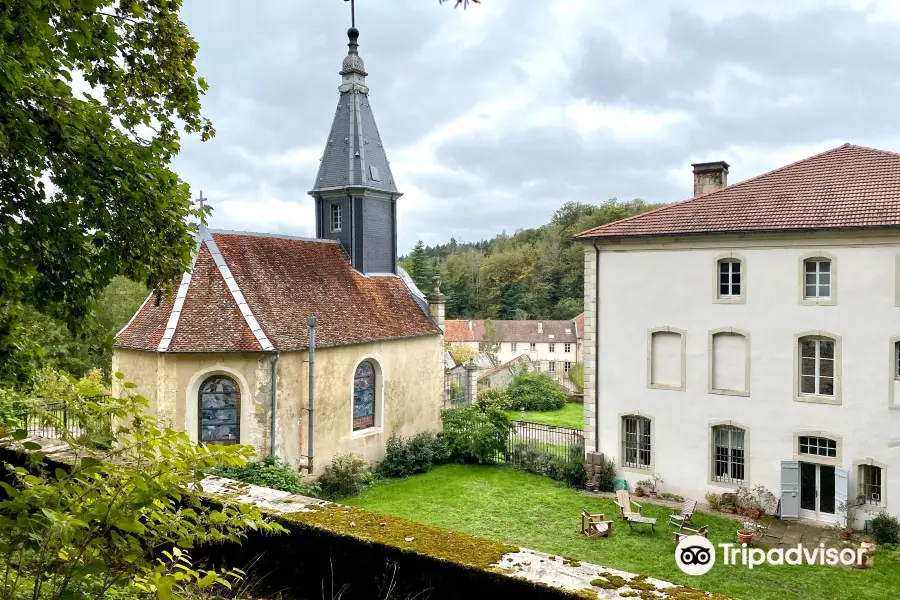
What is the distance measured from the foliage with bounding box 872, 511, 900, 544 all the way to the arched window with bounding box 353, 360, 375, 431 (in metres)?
13.7

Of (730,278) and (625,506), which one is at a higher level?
(730,278)

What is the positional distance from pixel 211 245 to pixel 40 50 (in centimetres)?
1429

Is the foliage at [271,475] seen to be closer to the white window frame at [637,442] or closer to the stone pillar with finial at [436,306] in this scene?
the stone pillar with finial at [436,306]

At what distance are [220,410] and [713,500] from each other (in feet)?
43.6

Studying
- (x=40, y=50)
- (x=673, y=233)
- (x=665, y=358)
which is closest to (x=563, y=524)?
(x=665, y=358)

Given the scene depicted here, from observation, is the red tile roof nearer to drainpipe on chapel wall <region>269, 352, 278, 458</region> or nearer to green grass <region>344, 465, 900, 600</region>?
drainpipe on chapel wall <region>269, 352, 278, 458</region>

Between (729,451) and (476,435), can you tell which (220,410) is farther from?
(729,451)

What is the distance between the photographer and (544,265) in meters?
74.8

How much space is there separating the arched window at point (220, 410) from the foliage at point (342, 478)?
2604mm

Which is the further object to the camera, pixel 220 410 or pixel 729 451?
pixel 729 451

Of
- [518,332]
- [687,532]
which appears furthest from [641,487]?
[518,332]

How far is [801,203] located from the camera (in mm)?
17344

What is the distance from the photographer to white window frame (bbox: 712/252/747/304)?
1742cm

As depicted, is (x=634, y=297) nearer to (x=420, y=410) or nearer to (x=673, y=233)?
(x=673, y=233)
